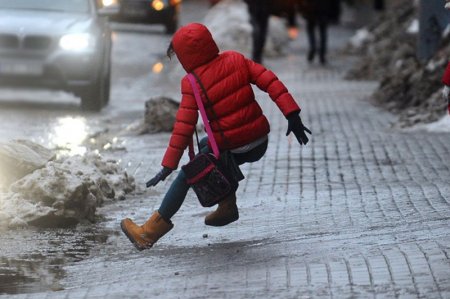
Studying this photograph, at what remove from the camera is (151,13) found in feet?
114

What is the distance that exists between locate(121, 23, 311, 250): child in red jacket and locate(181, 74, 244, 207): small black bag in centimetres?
6

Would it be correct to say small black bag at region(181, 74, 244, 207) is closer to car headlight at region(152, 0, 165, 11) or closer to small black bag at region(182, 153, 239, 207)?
small black bag at region(182, 153, 239, 207)

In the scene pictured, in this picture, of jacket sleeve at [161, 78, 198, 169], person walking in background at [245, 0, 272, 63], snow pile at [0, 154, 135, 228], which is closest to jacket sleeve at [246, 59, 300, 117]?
jacket sleeve at [161, 78, 198, 169]

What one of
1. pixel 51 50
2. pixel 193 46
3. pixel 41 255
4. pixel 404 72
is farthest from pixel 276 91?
pixel 404 72

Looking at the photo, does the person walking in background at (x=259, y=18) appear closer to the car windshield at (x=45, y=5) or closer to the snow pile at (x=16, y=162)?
the car windshield at (x=45, y=5)

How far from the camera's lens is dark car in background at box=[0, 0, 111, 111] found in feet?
55.3

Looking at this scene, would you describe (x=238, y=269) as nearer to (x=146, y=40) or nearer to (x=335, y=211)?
(x=335, y=211)

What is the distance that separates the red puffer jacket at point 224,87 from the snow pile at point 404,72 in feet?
22.3

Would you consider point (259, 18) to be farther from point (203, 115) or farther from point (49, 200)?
point (203, 115)

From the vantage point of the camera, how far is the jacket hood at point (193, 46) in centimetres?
798

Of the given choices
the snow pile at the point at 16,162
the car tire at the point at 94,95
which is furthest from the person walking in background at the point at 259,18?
the snow pile at the point at 16,162

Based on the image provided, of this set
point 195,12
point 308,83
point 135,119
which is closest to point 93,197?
point 135,119

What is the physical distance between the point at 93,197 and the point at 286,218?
1265mm

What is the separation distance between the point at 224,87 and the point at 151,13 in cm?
2681
